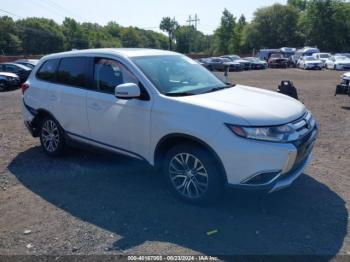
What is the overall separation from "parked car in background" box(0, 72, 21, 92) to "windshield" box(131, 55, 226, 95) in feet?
57.2

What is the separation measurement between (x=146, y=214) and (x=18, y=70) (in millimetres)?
20558

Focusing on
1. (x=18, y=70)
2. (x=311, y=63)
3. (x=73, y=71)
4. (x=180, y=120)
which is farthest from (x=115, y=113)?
(x=311, y=63)

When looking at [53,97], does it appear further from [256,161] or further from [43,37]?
[43,37]

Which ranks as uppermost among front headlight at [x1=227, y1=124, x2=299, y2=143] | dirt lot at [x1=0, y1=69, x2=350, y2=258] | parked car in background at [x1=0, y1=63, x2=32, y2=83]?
front headlight at [x1=227, y1=124, x2=299, y2=143]

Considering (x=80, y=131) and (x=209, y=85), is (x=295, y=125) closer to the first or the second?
(x=209, y=85)

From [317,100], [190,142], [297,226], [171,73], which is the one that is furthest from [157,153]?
[317,100]

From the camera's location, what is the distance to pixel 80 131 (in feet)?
18.2

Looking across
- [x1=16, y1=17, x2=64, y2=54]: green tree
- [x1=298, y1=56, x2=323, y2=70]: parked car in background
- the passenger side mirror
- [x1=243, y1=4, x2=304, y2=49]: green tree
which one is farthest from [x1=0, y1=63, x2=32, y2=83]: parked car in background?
[x1=16, y1=17, x2=64, y2=54]: green tree

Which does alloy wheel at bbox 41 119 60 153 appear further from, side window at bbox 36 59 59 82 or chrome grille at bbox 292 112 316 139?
chrome grille at bbox 292 112 316 139

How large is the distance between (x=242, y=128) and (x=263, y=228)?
1.08 metres

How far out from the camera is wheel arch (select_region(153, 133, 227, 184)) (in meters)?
4.00

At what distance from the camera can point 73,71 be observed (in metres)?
5.66

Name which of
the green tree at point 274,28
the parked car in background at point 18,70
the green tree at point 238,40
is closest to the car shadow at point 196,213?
the parked car in background at point 18,70

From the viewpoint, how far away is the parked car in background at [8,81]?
20.2m
